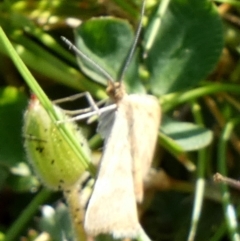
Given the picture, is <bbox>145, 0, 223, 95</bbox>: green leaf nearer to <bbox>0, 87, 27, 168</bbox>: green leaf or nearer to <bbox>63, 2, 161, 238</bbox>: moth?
<bbox>63, 2, 161, 238</bbox>: moth

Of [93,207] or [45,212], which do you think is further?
[45,212]

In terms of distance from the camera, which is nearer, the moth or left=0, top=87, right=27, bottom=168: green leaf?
the moth

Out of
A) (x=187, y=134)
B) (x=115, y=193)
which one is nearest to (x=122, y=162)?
(x=115, y=193)

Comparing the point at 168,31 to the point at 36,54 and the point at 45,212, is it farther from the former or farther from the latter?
A: the point at 45,212

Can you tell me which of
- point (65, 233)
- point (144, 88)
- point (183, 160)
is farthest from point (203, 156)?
point (65, 233)

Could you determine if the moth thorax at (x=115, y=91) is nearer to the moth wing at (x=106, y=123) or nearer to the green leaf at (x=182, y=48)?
the moth wing at (x=106, y=123)

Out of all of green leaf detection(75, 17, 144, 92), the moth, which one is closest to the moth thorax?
the moth
